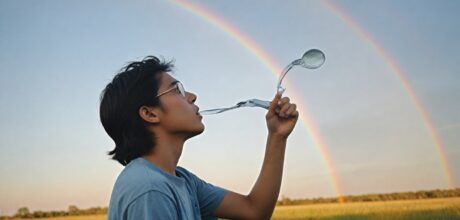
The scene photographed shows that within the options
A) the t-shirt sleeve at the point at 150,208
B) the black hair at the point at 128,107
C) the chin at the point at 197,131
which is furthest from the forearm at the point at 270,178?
the t-shirt sleeve at the point at 150,208

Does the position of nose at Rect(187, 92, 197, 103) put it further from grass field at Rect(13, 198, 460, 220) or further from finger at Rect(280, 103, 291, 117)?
grass field at Rect(13, 198, 460, 220)

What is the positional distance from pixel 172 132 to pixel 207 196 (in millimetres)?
356

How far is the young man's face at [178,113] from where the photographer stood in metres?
2.17

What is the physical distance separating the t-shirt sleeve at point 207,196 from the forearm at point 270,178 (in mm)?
168

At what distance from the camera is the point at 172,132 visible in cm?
217

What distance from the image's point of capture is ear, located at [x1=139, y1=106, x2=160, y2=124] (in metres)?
2.19

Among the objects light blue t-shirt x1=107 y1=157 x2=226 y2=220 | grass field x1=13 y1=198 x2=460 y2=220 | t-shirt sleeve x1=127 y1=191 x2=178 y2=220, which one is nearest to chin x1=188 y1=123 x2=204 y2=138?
light blue t-shirt x1=107 y1=157 x2=226 y2=220

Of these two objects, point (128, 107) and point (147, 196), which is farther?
point (128, 107)

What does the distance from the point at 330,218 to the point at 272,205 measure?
13169 mm

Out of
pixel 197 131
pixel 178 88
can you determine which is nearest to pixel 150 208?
pixel 197 131

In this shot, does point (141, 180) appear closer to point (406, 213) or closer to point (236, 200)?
point (236, 200)

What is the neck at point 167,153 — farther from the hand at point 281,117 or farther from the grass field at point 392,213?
the grass field at point 392,213

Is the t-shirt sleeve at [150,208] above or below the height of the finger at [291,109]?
below

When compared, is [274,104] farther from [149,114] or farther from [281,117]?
[149,114]
